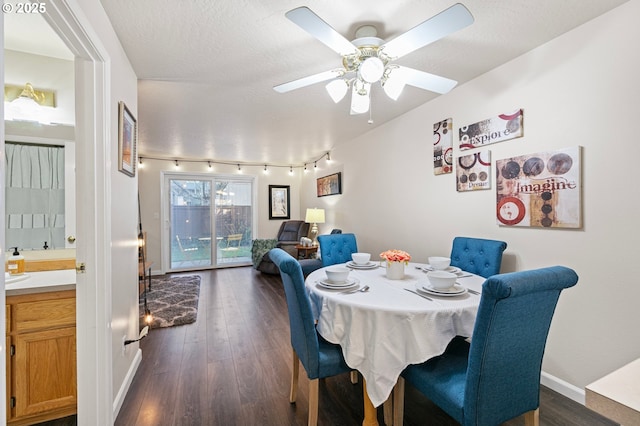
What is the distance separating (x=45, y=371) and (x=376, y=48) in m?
2.74

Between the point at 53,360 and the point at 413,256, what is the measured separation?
3058 mm

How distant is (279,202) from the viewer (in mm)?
6809

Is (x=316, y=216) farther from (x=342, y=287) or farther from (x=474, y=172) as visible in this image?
(x=342, y=287)

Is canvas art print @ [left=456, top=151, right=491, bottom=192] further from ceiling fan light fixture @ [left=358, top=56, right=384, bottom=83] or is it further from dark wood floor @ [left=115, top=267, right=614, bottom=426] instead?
dark wood floor @ [left=115, top=267, right=614, bottom=426]

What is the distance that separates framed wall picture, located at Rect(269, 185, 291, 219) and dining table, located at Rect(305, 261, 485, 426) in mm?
5248

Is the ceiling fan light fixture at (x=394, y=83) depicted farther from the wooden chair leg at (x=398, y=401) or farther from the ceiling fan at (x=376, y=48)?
the wooden chair leg at (x=398, y=401)

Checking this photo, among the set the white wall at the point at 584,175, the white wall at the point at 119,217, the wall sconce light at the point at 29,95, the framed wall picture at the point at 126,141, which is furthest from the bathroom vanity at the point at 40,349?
the white wall at the point at 584,175

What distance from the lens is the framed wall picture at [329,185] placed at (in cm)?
492

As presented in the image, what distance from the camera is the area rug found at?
3.25 m

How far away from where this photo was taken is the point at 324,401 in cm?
187

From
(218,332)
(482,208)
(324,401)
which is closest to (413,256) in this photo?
(482,208)

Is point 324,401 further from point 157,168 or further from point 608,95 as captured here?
point 157,168

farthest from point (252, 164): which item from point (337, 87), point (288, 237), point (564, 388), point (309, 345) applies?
point (564, 388)

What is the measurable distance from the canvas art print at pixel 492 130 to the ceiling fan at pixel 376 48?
73 centimetres
